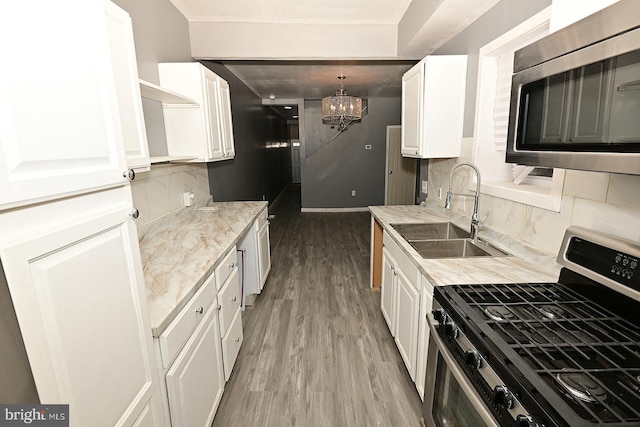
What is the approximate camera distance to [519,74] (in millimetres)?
1046

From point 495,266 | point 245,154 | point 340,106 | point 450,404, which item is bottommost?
point 450,404

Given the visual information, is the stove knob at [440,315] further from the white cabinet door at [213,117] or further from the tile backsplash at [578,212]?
the white cabinet door at [213,117]

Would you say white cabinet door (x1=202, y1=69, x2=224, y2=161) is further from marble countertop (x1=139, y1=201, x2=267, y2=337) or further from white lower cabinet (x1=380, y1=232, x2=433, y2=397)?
white lower cabinet (x1=380, y1=232, x2=433, y2=397)

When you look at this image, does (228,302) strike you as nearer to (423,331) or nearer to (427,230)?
(423,331)

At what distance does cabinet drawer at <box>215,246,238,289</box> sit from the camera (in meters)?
1.71

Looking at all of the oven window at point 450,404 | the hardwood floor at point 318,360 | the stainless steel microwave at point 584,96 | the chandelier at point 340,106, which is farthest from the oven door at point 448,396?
the chandelier at point 340,106

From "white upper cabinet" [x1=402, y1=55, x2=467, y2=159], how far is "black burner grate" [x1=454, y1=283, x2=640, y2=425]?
146 centimetres

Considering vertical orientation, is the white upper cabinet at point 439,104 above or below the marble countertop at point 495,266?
above

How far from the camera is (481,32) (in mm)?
2115

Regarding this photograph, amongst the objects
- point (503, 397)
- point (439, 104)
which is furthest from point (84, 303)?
point (439, 104)

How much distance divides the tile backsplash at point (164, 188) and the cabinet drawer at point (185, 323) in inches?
33.0

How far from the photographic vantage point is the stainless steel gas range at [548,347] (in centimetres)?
70

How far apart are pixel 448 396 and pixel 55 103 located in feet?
4.98

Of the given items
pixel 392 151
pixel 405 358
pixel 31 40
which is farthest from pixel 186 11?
pixel 392 151
